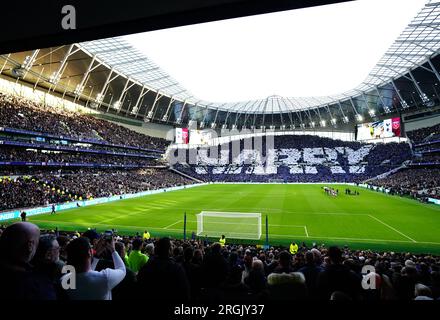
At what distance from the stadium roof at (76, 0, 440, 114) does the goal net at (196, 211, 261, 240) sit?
99.8ft

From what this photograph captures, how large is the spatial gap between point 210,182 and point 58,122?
139 ft

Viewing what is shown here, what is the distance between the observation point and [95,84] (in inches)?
2176

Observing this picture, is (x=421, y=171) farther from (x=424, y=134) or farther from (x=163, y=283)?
(x=163, y=283)

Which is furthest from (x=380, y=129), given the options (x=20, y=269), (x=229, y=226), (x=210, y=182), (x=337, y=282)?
(x=20, y=269)

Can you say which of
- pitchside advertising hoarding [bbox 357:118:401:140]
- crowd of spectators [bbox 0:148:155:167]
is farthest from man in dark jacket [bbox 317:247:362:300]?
pitchside advertising hoarding [bbox 357:118:401:140]

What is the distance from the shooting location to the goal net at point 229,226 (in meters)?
19.7

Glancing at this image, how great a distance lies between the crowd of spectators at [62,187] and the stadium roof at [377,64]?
1994cm

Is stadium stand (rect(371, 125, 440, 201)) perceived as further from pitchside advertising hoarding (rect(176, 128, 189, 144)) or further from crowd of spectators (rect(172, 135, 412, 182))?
pitchside advertising hoarding (rect(176, 128, 189, 144))

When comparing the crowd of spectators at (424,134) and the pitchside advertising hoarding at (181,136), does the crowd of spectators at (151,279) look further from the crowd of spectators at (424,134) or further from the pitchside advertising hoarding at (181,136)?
the pitchside advertising hoarding at (181,136)

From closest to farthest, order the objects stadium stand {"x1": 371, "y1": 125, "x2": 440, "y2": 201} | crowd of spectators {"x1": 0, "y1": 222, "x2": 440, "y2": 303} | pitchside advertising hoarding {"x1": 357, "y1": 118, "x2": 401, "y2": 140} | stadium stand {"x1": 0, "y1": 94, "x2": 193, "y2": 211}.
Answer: crowd of spectators {"x1": 0, "y1": 222, "x2": 440, "y2": 303} → stadium stand {"x1": 0, "y1": 94, "x2": 193, "y2": 211} → stadium stand {"x1": 371, "y1": 125, "x2": 440, "y2": 201} → pitchside advertising hoarding {"x1": 357, "y1": 118, "x2": 401, "y2": 140}

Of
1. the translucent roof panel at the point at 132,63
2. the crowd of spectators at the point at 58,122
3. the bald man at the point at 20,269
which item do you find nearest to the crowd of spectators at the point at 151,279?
the bald man at the point at 20,269

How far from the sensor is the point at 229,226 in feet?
71.6

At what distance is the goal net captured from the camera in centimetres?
1972
